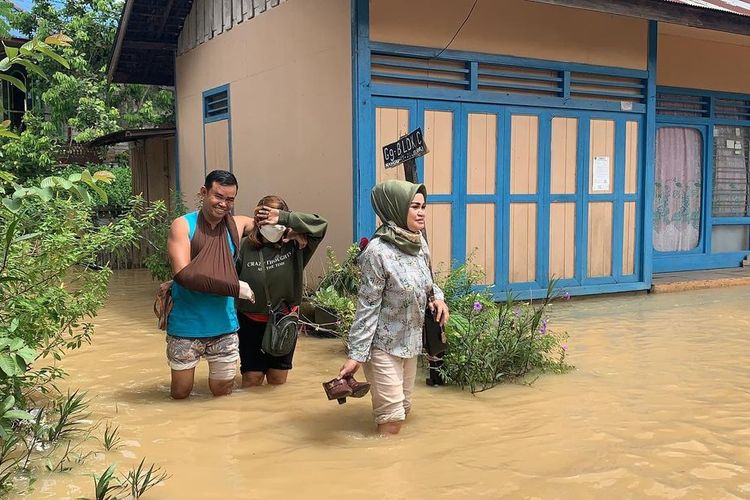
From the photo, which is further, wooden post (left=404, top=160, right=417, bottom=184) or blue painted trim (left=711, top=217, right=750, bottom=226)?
blue painted trim (left=711, top=217, right=750, bottom=226)

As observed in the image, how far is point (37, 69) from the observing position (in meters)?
2.62

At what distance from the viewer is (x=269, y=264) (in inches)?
193

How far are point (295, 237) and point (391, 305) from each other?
1181 mm

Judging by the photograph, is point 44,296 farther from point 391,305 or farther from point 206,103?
point 206,103

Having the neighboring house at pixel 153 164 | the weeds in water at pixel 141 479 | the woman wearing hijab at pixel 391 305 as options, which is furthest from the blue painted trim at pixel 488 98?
the neighboring house at pixel 153 164

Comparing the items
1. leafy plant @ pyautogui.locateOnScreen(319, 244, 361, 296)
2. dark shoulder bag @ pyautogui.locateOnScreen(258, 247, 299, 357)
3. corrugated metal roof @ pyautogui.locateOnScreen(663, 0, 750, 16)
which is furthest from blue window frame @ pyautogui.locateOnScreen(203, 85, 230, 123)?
corrugated metal roof @ pyautogui.locateOnScreen(663, 0, 750, 16)

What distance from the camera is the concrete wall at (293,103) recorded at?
7.47 m

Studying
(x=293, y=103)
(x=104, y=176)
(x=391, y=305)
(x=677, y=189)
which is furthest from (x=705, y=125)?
(x=104, y=176)

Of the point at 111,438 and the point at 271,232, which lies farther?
the point at 271,232

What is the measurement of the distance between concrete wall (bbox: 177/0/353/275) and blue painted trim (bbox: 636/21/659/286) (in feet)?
14.0

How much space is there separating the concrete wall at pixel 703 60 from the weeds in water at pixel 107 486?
948 centimetres

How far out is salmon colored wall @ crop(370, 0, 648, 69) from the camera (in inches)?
289

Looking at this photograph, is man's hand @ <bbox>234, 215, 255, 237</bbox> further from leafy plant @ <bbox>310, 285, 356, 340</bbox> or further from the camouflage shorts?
leafy plant @ <bbox>310, 285, 356, 340</bbox>

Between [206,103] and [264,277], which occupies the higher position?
[206,103]
